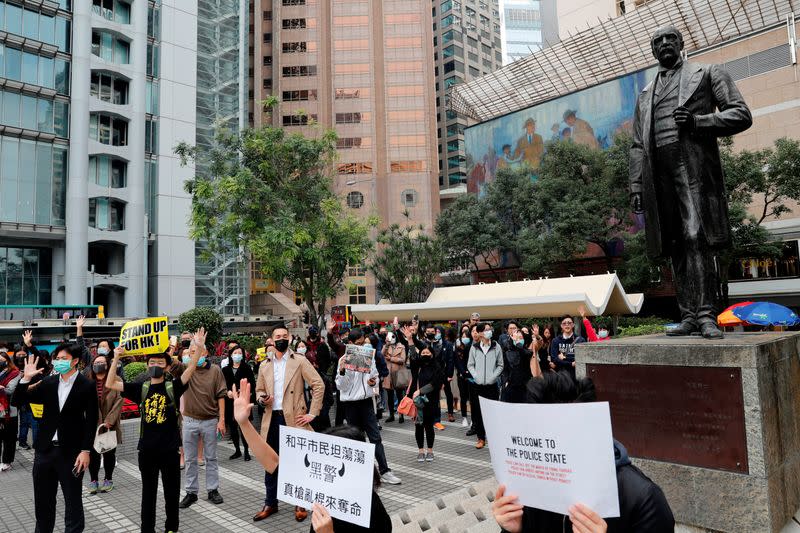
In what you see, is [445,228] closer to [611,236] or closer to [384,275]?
[384,275]

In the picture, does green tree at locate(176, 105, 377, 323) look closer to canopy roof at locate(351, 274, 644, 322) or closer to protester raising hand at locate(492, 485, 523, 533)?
canopy roof at locate(351, 274, 644, 322)

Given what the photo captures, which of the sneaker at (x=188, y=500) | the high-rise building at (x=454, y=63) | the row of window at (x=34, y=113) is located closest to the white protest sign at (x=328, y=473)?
the sneaker at (x=188, y=500)

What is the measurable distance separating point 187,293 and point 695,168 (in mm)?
39406

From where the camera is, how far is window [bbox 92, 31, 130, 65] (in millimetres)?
37500

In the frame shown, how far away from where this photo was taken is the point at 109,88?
3822cm

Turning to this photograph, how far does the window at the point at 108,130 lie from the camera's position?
37062mm

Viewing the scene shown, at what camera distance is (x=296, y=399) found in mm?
6473

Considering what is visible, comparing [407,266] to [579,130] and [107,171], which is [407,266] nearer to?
[579,130]

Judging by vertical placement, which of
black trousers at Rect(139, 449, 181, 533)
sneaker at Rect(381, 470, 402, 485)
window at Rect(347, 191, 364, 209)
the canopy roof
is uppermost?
window at Rect(347, 191, 364, 209)

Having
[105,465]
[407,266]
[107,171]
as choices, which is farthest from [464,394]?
[107,171]

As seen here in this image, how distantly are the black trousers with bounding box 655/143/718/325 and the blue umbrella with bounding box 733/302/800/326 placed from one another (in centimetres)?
1193

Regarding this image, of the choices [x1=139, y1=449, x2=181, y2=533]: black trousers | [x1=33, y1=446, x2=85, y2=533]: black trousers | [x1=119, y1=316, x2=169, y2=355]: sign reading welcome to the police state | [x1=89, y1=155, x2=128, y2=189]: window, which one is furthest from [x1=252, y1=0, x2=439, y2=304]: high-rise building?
[x1=33, y1=446, x2=85, y2=533]: black trousers

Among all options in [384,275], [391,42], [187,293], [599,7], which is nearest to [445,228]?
[384,275]

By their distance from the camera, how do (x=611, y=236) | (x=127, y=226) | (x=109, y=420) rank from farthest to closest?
(x=127, y=226) < (x=611, y=236) < (x=109, y=420)
